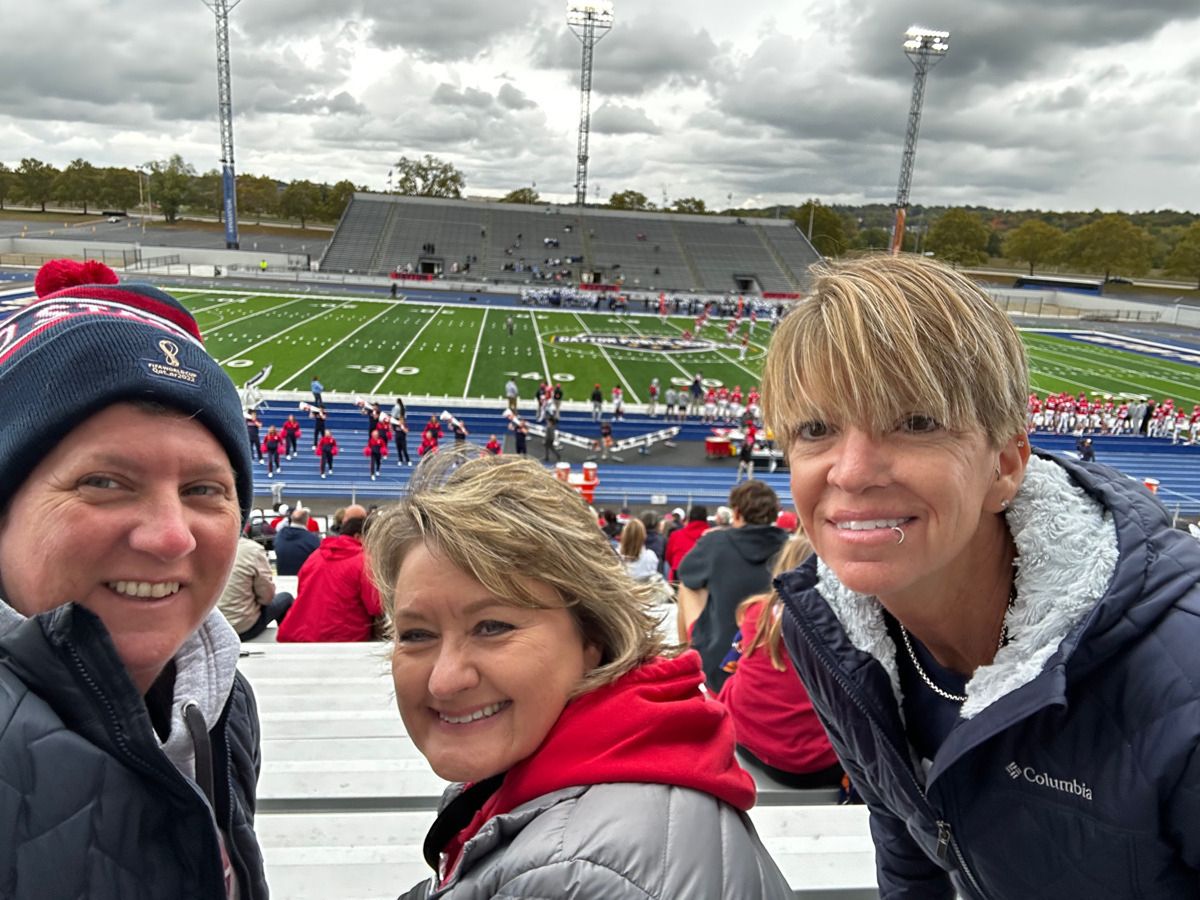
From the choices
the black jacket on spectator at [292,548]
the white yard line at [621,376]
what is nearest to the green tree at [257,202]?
the white yard line at [621,376]

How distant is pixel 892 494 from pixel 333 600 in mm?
3915

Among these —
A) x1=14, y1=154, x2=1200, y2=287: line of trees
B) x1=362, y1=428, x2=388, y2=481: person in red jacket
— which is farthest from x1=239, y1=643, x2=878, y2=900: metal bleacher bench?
x1=14, y1=154, x2=1200, y2=287: line of trees

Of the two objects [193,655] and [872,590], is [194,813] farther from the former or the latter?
[872,590]

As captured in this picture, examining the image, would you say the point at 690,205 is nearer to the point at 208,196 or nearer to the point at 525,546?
the point at 208,196

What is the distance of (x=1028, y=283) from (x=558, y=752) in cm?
8253

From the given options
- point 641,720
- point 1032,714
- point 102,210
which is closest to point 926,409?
point 1032,714

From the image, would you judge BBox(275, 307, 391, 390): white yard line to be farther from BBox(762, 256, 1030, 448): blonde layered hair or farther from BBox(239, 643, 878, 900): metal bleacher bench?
BBox(762, 256, 1030, 448): blonde layered hair

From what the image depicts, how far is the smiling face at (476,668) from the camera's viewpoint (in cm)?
133

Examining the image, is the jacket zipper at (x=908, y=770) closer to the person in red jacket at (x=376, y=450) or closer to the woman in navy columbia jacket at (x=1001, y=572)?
the woman in navy columbia jacket at (x=1001, y=572)

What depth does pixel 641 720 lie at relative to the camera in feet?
3.97

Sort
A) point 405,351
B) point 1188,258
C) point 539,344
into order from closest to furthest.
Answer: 1. point 405,351
2. point 539,344
3. point 1188,258

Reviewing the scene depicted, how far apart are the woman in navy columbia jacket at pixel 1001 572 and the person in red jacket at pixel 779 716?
139cm

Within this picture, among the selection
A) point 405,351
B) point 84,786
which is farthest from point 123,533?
point 405,351

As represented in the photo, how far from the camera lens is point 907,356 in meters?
1.29
